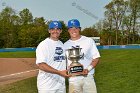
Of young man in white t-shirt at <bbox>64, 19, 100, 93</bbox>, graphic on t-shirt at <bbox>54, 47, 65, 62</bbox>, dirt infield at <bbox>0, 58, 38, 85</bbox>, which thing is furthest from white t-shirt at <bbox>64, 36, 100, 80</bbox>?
dirt infield at <bbox>0, 58, 38, 85</bbox>

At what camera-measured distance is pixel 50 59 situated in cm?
499

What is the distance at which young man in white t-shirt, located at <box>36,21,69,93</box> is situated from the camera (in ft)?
16.2

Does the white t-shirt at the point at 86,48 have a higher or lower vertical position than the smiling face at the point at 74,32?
lower

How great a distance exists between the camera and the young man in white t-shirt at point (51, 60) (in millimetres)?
4926

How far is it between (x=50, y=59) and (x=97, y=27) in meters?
76.2

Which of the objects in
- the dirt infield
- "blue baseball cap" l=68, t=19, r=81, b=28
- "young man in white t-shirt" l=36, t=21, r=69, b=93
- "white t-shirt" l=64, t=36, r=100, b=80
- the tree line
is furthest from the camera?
the tree line

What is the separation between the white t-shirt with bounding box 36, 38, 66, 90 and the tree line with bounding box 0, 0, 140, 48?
58.9 metres

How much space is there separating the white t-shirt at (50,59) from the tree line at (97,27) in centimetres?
5888

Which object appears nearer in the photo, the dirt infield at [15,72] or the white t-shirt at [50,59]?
the white t-shirt at [50,59]

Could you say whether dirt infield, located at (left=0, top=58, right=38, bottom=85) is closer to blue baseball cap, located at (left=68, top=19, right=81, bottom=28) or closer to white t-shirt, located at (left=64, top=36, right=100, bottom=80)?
white t-shirt, located at (left=64, top=36, right=100, bottom=80)

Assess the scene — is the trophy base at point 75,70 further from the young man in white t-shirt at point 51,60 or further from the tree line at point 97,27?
the tree line at point 97,27

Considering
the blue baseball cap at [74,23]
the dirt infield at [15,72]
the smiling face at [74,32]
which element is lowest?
the dirt infield at [15,72]

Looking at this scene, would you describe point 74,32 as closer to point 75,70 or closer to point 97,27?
point 75,70

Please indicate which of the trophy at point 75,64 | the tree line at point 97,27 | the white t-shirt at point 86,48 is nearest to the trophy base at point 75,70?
the trophy at point 75,64
